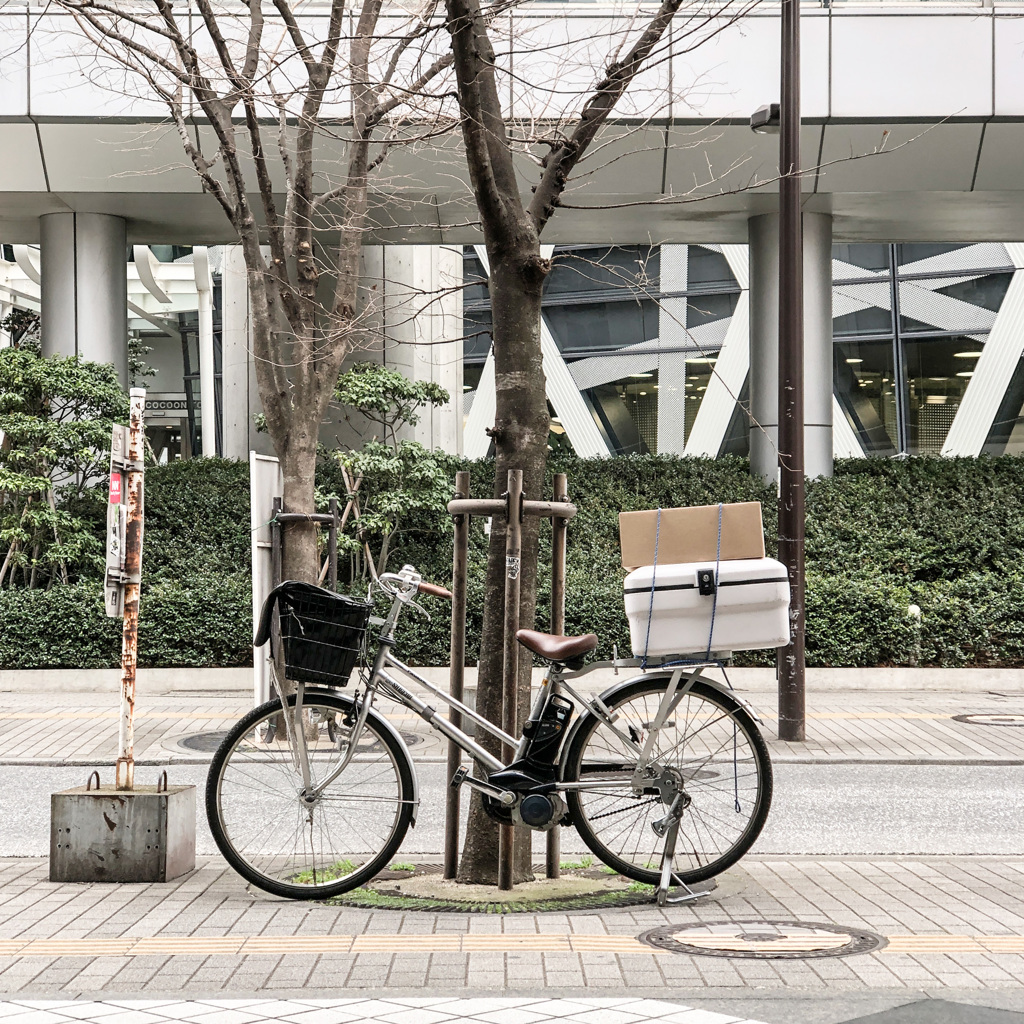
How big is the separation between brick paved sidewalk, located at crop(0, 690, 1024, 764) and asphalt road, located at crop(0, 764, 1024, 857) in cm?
34

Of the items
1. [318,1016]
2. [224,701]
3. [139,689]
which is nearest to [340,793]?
[318,1016]

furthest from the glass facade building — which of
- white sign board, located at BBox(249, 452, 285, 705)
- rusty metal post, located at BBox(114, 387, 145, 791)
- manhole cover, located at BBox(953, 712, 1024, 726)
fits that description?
rusty metal post, located at BBox(114, 387, 145, 791)

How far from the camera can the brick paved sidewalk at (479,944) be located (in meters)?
4.24

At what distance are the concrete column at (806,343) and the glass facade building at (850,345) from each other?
9.99 metres

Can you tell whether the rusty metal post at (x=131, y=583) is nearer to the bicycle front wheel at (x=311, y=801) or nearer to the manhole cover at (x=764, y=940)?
the bicycle front wheel at (x=311, y=801)

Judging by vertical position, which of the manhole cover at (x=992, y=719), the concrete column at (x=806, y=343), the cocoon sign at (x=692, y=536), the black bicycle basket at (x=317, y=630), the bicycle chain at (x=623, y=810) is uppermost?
the concrete column at (x=806, y=343)

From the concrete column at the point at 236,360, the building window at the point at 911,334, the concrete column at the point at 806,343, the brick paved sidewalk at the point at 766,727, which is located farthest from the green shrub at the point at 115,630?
the building window at the point at 911,334

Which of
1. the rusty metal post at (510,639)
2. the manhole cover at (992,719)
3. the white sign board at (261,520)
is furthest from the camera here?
the manhole cover at (992,719)

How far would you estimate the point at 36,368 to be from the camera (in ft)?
54.8

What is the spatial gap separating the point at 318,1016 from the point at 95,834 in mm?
2435

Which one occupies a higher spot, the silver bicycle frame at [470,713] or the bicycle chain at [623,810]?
the silver bicycle frame at [470,713]

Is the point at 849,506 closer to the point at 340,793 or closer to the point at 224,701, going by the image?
the point at 224,701

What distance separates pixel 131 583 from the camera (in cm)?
618

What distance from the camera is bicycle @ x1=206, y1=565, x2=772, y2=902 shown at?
5.46m
